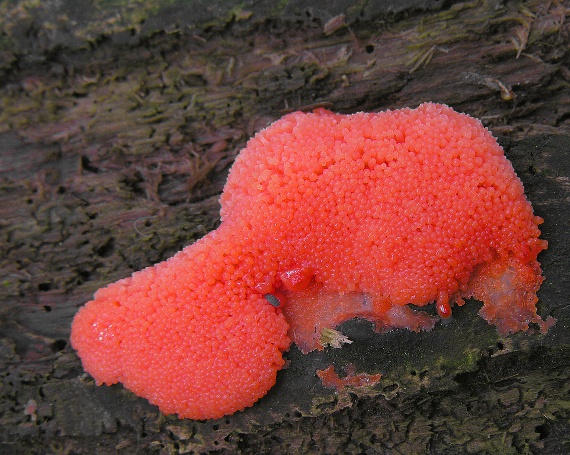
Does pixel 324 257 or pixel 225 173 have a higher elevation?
pixel 225 173

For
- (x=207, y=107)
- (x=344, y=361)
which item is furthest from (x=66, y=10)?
(x=344, y=361)

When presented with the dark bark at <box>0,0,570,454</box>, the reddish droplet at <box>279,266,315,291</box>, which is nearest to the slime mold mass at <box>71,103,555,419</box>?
the reddish droplet at <box>279,266,315,291</box>

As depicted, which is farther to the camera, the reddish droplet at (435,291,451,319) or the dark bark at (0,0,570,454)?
the dark bark at (0,0,570,454)

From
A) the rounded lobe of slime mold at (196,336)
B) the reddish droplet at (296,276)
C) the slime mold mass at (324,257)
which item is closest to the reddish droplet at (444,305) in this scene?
the slime mold mass at (324,257)

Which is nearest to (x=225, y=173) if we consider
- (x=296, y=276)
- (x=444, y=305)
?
(x=296, y=276)

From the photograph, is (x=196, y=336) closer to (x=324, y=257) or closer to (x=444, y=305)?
(x=324, y=257)

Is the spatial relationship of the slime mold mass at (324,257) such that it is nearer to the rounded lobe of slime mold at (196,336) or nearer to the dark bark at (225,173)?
the rounded lobe of slime mold at (196,336)

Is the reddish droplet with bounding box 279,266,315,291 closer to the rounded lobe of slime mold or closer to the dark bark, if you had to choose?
the rounded lobe of slime mold
